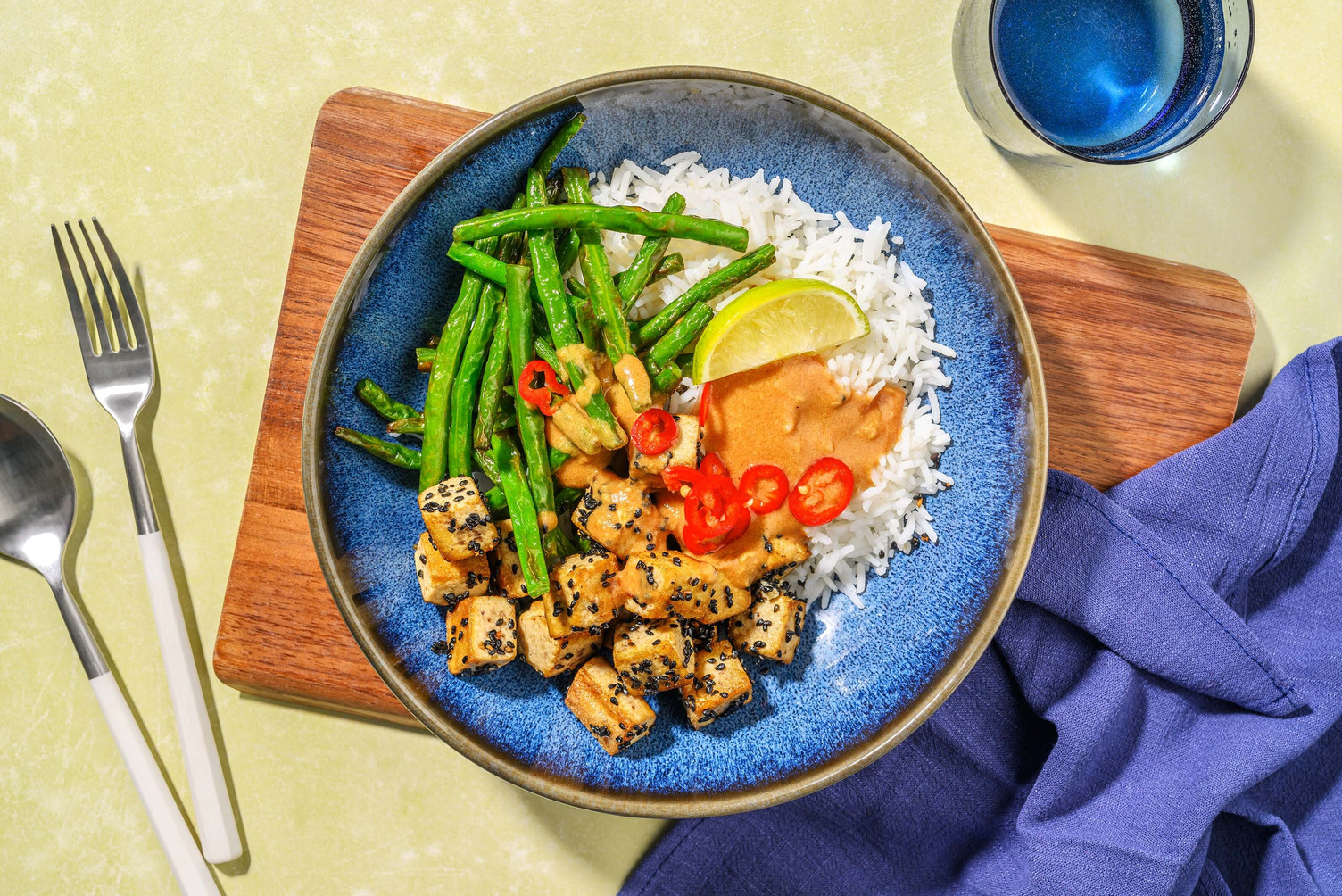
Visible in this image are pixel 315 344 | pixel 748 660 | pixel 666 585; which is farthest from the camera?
pixel 315 344

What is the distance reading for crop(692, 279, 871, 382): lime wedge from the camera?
225cm

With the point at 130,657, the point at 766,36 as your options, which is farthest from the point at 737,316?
the point at 130,657

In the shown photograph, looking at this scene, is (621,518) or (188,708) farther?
(188,708)

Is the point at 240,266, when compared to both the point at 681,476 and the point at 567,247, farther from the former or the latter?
the point at 681,476

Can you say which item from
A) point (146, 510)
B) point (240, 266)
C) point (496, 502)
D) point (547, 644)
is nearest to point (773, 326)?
point (496, 502)

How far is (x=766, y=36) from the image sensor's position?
9.39 ft

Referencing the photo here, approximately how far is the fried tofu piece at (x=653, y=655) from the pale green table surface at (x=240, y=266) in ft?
2.81

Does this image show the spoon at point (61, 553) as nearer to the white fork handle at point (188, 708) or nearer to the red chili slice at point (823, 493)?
the white fork handle at point (188, 708)

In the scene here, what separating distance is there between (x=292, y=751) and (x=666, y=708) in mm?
1348

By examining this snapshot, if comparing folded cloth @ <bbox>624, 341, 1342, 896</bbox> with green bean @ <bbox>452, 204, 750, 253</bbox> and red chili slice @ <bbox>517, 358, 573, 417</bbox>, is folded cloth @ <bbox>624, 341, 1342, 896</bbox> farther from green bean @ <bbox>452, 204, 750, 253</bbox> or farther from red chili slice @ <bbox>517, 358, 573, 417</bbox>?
red chili slice @ <bbox>517, 358, 573, 417</bbox>

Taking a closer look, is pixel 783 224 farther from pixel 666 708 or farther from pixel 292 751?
pixel 292 751

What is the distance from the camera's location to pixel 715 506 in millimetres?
2176

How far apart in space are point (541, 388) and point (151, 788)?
1.90 meters

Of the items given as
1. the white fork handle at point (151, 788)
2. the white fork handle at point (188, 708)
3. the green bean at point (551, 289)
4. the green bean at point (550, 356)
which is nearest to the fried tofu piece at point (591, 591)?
the green bean at point (550, 356)
